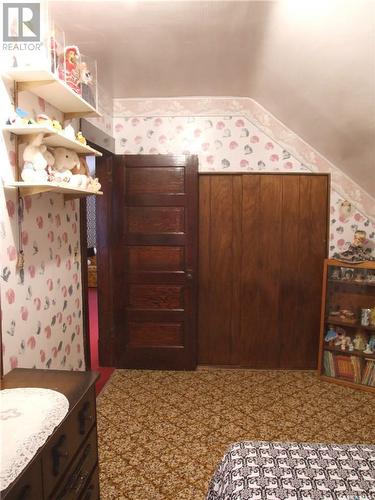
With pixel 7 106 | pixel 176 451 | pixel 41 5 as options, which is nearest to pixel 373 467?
pixel 176 451

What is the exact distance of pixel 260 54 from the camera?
7.64 ft

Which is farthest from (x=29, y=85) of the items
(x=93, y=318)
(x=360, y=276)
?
(x=93, y=318)

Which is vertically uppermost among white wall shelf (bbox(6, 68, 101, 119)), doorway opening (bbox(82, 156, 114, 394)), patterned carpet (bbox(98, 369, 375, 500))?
white wall shelf (bbox(6, 68, 101, 119))

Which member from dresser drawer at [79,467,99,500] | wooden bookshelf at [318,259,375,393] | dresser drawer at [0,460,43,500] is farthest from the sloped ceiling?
dresser drawer at [79,467,99,500]

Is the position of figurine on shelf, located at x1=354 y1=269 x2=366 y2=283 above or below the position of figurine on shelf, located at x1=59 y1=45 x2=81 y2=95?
below

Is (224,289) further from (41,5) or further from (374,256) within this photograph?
(41,5)

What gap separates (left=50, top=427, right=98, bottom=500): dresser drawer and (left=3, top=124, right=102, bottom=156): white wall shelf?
4.05 ft

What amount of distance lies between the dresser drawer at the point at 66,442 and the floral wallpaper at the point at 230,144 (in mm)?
2422

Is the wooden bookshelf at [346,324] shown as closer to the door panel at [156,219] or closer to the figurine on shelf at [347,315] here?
the figurine on shelf at [347,315]

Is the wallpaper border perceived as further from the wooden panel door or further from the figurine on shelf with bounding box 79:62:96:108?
the figurine on shelf with bounding box 79:62:96:108

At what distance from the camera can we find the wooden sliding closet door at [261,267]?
3.33 meters

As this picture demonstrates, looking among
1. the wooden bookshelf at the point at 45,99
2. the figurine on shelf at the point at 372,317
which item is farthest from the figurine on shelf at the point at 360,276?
the wooden bookshelf at the point at 45,99

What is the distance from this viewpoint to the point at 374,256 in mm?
3271

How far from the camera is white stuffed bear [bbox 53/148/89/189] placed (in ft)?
6.05
